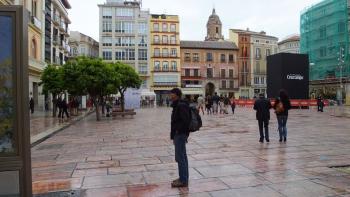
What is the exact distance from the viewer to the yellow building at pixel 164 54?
2901 inches

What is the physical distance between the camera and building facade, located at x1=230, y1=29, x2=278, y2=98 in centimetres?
8125

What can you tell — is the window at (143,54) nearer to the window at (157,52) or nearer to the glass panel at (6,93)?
the window at (157,52)

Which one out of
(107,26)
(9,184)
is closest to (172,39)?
(107,26)

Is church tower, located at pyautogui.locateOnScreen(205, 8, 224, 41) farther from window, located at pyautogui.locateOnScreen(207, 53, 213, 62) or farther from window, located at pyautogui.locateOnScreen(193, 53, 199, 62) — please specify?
window, located at pyautogui.locateOnScreen(193, 53, 199, 62)

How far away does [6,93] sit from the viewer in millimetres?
5043

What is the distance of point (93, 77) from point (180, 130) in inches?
751

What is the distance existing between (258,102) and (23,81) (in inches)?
329

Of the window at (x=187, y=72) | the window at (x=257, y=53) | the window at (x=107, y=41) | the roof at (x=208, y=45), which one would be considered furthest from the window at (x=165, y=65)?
the window at (x=257, y=53)

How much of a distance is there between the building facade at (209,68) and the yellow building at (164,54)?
7.21 feet

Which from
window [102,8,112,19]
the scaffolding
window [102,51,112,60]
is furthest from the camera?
window [102,8,112,19]

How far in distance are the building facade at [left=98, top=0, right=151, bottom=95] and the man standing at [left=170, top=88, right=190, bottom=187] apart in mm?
65824

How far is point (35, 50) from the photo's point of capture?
38.0 metres

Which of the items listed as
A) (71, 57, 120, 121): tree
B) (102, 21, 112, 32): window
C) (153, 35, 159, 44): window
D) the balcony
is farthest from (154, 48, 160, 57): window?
(71, 57, 120, 121): tree

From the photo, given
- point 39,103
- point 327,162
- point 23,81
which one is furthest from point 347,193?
point 39,103
